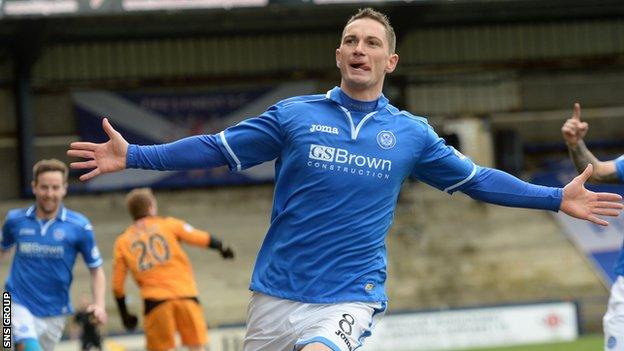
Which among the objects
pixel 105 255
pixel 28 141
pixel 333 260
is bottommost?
pixel 105 255

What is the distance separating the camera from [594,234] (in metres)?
29.0

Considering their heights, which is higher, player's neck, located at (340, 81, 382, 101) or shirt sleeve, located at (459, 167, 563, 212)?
player's neck, located at (340, 81, 382, 101)

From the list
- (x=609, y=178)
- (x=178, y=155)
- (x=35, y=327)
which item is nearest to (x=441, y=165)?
(x=178, y=155)

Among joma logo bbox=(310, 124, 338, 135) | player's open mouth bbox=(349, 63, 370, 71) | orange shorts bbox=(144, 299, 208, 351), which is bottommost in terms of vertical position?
orange shorts bbox=(144, 299, 208, 351)

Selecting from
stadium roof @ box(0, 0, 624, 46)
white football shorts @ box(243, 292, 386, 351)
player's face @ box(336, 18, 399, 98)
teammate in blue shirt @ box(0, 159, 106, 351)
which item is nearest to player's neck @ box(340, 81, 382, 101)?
player's face @ box(336, 18, 399, 98)

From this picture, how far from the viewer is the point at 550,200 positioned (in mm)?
6855

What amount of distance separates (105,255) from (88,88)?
14.4 ft

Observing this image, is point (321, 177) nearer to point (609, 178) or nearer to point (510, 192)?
point (510, 192)

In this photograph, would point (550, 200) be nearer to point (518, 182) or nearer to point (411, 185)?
point (518, 182)

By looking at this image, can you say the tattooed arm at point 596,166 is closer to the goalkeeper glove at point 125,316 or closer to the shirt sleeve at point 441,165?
the shirt sleeve at point 441,165

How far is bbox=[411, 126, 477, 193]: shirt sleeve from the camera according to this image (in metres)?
6.85

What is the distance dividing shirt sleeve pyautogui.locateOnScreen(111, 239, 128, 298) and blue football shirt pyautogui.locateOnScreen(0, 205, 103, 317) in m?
1.81

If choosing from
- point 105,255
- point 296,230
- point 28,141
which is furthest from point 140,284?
point 28,141

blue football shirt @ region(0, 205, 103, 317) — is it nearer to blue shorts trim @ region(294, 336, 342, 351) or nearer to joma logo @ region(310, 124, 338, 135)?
joma logo @ region(310, 124, 338, 135)
